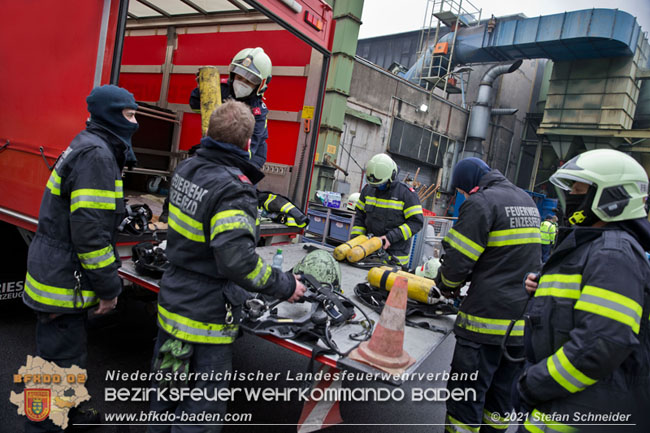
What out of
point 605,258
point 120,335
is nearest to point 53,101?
point 120,335

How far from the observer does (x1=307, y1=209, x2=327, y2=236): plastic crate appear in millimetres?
7531

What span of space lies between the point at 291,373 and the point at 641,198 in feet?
10.5

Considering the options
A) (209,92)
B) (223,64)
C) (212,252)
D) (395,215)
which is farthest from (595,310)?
(223,64)

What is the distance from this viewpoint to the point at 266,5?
3.65 metres

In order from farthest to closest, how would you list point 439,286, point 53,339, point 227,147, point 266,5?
1. point 266,5
2. point 439,286
3. point 53,339
4. point 227,147

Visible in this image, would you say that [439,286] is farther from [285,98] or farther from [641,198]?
[285,98]

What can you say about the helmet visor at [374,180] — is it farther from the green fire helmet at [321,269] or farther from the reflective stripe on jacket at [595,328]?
the reflective stripe on jacket at [595,328]

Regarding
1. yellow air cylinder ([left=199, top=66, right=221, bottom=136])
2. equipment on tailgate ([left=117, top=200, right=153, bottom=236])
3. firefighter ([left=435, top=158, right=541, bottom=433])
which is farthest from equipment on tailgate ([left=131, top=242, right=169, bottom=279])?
firefighter ([left=435, top=158, right=541, bottom=433])

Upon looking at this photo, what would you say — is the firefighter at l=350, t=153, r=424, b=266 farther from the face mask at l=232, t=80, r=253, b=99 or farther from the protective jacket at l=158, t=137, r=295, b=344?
the protective jacket at l=158, t=137, r=295, b=344

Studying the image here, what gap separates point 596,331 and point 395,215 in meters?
3.19

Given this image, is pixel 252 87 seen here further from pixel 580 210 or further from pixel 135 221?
pixel 580 210

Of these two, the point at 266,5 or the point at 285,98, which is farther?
the point at 285,98

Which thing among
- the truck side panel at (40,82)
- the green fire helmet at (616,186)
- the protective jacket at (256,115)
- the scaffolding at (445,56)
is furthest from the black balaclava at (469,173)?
the scaffolding at (445,56)

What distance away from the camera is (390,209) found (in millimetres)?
4668
